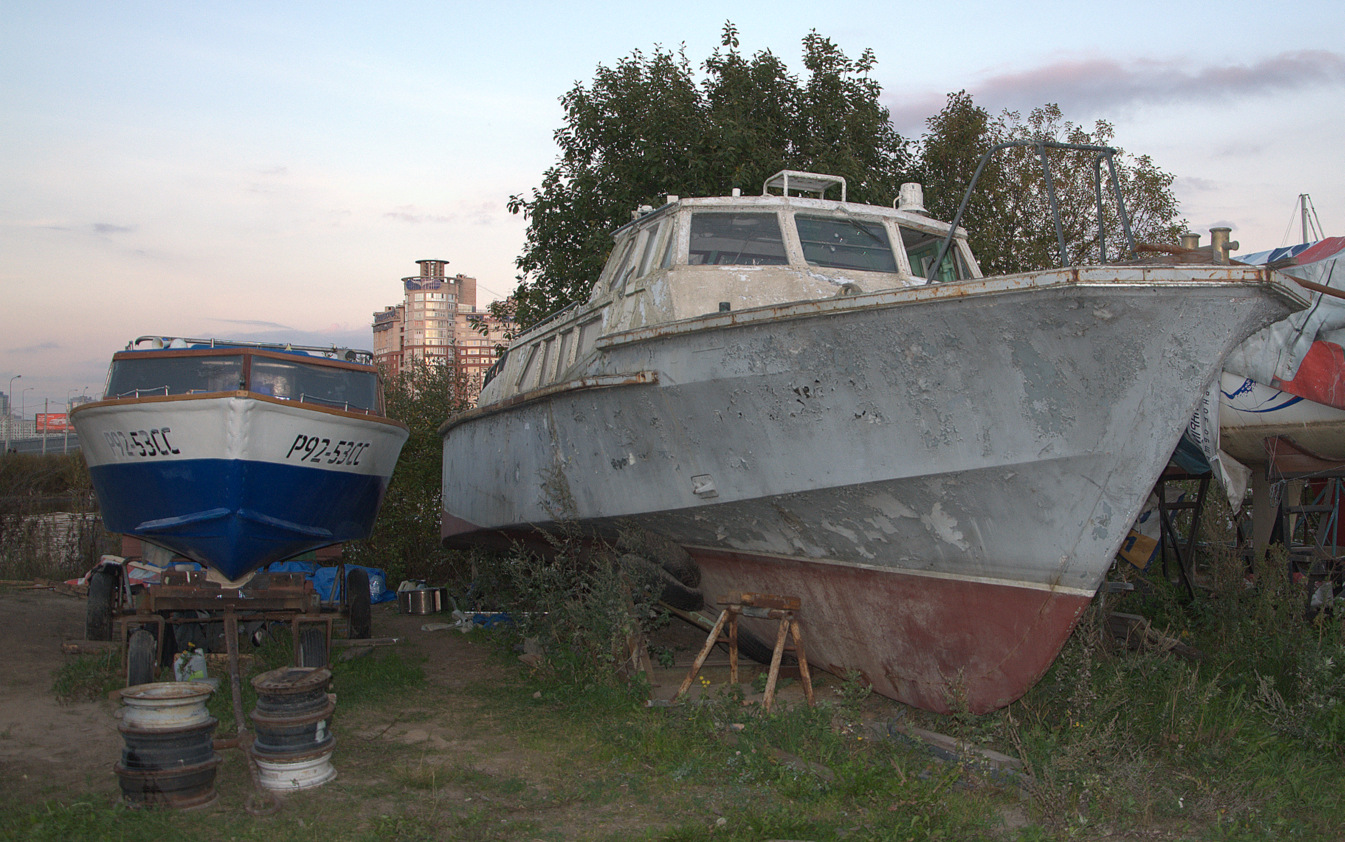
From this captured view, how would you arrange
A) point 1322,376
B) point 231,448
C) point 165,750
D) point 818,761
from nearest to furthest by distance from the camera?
point 165,750
point 818,761
point 231,448
point 1322,376

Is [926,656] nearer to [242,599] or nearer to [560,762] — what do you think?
[560,762]

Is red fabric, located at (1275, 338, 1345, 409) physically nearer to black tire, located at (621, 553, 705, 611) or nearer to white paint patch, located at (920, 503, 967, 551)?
white paint patch, located at (920, 503, 967, 551)

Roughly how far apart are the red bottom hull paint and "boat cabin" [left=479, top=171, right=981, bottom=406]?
68.8 inches

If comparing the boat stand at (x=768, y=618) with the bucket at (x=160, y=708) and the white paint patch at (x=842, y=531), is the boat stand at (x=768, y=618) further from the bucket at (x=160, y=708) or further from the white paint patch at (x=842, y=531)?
the bucket at (x=160, y=708)

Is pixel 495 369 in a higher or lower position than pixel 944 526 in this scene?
higher

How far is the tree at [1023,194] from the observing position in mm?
13781

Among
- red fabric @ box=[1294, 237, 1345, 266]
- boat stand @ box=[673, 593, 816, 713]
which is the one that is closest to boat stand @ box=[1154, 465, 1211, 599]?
red fabric @ box=[1294, 237, 1345, 266]

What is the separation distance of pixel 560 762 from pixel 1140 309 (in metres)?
3.53

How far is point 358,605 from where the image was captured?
752 centimetres

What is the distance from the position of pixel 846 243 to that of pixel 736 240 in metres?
0.81

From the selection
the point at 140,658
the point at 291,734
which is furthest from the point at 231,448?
the point at 291,734

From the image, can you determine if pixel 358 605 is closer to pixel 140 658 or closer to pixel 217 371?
pixel 140 658

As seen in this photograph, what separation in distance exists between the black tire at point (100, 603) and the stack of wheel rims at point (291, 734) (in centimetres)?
362

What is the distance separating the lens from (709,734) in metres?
4.92
